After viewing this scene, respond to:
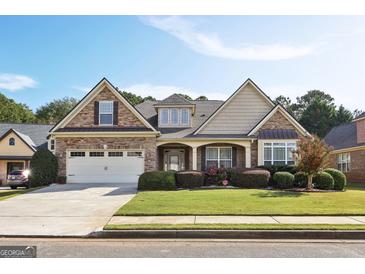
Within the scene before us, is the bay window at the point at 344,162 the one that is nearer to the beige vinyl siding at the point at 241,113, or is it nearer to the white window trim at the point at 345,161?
the white window trim at the point at 345,161

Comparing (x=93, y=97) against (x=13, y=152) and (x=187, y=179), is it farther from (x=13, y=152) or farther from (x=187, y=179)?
(x=13, y=152)

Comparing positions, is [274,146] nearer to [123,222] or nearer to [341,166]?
[341,166]

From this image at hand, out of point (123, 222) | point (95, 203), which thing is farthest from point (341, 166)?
point (123, 222)

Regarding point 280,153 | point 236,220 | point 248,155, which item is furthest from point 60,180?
point 236,220

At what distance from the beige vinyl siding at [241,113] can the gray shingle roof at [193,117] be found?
1325mm

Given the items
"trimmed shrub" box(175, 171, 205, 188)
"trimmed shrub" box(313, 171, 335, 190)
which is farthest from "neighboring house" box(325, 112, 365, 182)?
"trimmed shrub" box(175, 171, 205, 188)

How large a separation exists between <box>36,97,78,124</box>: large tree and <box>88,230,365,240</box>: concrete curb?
224ft

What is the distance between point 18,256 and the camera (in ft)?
24.9

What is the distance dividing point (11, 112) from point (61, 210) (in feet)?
185

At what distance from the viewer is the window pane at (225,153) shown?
1041 inches

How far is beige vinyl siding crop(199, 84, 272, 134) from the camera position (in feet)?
86.0

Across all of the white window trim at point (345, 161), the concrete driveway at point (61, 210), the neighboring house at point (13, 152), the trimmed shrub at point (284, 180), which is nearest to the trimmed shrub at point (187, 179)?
the concrete driveway at point (61, 210)

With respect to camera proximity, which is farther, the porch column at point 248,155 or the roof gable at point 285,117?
the roof gable at point 285,117

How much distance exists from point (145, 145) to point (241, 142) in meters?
6.23
